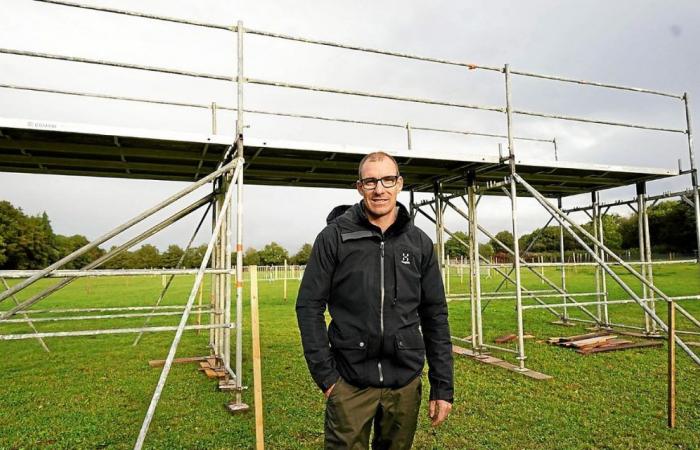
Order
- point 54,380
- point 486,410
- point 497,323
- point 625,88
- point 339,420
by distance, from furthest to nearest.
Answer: point 497,323
point 625,88
point 54,380
point 486,410
point 339,420

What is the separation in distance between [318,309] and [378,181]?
829 mm

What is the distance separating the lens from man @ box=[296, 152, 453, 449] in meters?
2.73

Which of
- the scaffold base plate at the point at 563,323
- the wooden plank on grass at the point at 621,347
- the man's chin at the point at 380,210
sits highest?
the man's chin at the point at 380,210

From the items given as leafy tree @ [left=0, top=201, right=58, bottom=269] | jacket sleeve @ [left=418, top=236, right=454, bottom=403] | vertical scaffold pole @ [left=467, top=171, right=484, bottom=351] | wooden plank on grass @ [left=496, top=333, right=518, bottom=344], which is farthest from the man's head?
leafy tree @ [left=0, top=201, right=58, bottom=269]

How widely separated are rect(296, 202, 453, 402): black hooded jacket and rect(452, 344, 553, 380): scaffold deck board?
225 inches

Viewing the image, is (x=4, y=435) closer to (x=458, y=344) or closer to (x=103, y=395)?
(x=103, y=395)

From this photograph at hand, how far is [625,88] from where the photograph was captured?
9180 millimetres

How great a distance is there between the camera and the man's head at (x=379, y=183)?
282 cm

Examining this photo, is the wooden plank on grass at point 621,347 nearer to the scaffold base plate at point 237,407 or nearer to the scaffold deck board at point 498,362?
the scaffold deck board at point 498,362

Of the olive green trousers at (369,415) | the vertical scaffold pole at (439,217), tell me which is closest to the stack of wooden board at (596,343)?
the vertical scaffold pole at (439,217)

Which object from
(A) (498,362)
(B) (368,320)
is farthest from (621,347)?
(B) (368,320)

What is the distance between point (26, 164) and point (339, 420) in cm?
741

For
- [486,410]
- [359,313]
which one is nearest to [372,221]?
[359,313]

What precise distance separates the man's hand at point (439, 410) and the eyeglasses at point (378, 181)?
1.38 m
